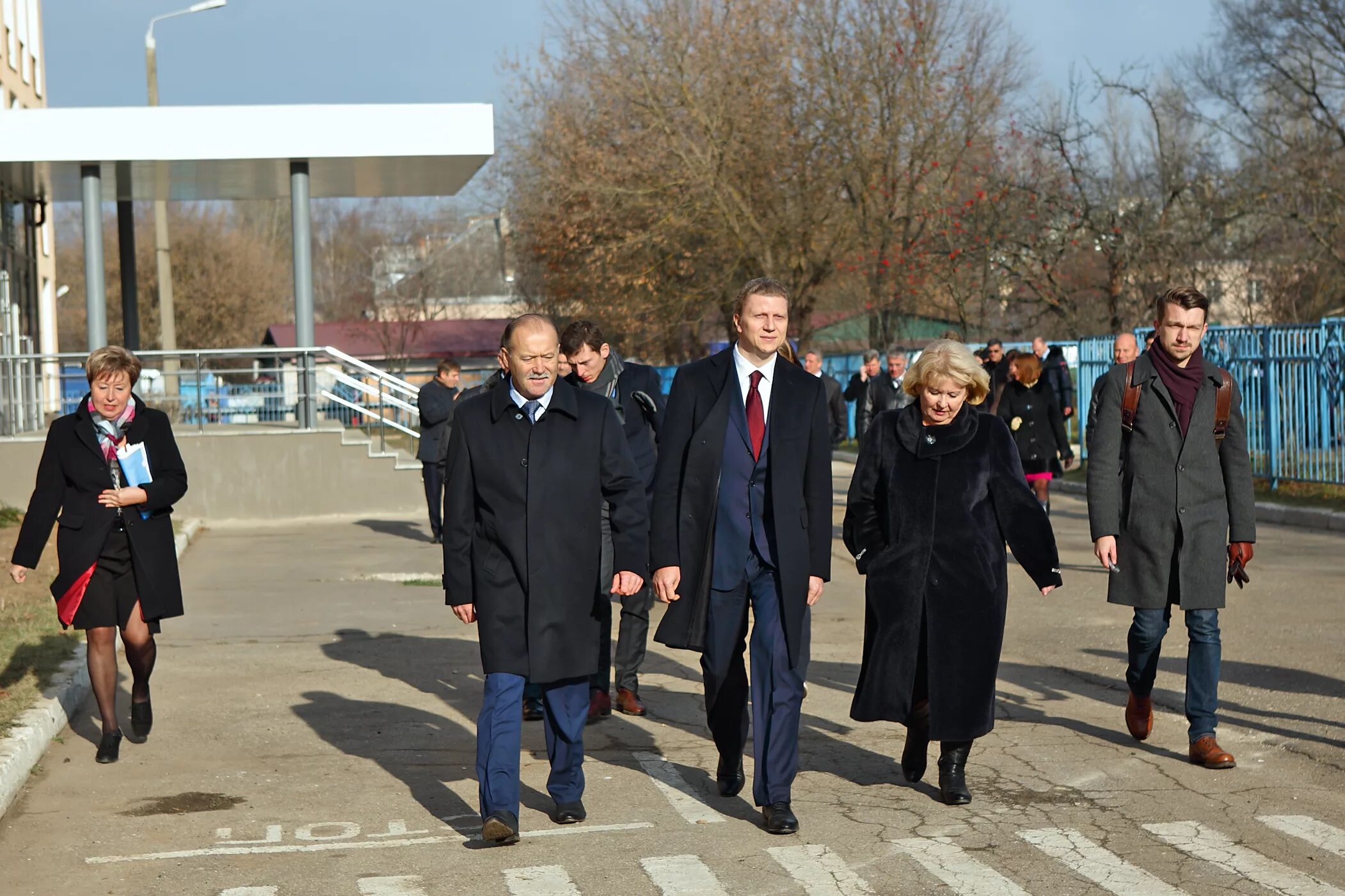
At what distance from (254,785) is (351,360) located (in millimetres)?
15775

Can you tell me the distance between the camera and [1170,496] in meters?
6.53

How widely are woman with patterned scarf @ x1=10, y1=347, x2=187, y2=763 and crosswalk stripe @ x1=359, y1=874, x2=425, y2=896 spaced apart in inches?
89.6

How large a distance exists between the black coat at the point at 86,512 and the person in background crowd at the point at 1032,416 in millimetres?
7717

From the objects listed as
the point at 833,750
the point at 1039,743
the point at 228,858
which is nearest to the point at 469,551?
the point at 228,858

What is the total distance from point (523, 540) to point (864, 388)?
15259mm

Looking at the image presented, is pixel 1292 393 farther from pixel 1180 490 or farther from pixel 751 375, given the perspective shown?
pixel 751 375

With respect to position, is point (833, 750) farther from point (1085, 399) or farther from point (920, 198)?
point (920, 198)

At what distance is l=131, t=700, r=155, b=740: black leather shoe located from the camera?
23.6 ft

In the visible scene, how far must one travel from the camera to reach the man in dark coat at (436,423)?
15633mm

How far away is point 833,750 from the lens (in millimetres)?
6844

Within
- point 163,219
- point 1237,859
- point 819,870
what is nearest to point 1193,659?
point 1237,859

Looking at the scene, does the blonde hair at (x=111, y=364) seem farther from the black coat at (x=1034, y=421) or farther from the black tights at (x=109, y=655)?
the black coat at (x=1034, y=421)

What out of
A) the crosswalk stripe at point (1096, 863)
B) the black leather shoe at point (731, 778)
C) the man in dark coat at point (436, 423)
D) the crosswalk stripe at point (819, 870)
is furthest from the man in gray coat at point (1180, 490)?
the man in dark coat at point (436, 423)

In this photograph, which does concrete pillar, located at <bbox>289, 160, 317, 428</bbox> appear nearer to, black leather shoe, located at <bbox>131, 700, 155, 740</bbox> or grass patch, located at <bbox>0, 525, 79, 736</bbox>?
grass patch, located at <bbox>0, 525, 79, 736</bbox>
